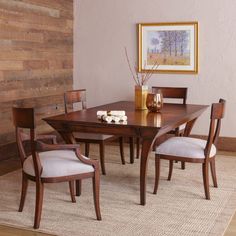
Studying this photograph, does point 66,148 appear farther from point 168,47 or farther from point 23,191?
point 168,47

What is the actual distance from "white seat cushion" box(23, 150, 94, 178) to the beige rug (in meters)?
0.38

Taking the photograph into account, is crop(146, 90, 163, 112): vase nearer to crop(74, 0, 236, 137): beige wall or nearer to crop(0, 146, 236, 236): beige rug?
crop(0, 146, 236, 236): beige rug

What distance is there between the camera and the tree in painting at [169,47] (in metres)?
5.95

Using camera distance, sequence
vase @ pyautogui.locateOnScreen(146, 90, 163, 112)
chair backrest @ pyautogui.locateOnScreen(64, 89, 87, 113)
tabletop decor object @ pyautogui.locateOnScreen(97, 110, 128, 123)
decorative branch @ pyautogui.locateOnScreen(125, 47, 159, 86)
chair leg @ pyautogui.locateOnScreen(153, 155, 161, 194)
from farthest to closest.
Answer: decorative branch @ pyautogui.locateOnScreen(125, 47, 159, 86) → chair backrest @ pyautogui.locateOnScreen(64, 89, 87, 113) → vase @ pyautogui.locateOnScreen(146, 90, 163, 112) → chair leg @ pyautogui.locateOnScreen(153, 155, 161, 194) → tabletop decor object @ pyautogui.locateOnScreen(97, 110, 128, 123)

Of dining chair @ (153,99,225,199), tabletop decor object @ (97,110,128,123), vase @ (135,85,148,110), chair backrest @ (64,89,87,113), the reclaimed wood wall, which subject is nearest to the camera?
tabletop decor object @ (97,110,128,123)

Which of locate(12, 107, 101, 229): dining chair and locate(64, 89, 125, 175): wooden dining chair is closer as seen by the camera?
locate(12, 107, 101, 229): dining chair

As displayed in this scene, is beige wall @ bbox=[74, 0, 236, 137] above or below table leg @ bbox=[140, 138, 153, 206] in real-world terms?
above

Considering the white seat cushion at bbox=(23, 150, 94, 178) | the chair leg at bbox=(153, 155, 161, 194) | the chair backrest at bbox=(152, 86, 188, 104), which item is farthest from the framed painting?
the white seat cushion at bbox=(23, 150, 94, 178)

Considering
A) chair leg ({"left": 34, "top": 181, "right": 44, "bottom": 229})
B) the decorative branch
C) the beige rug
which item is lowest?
the beige rug

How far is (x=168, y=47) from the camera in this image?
6.04 meters

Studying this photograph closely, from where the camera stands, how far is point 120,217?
3598 mm

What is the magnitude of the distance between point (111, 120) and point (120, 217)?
756mm

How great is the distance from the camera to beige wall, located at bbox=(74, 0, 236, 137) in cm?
578

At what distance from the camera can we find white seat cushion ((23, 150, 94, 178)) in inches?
132
